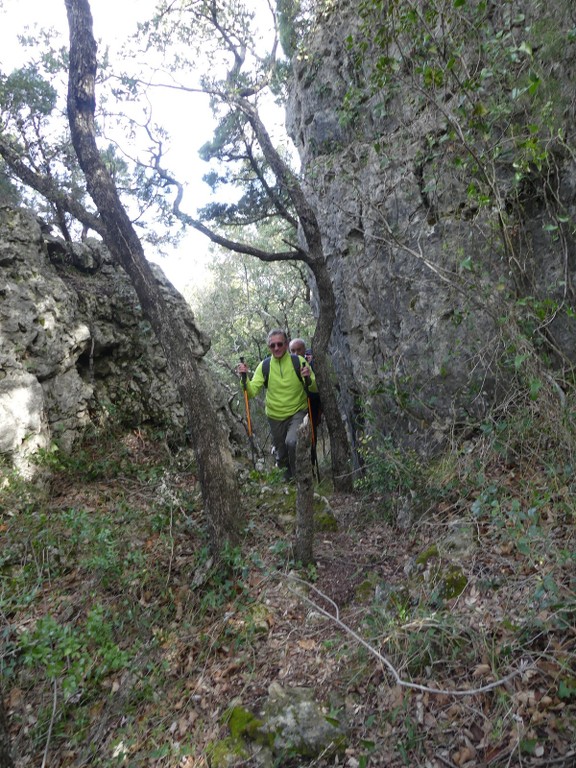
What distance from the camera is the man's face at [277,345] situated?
7090 mm

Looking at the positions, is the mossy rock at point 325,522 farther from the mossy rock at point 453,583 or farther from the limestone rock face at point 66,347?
the limestone rock face at point 66,347

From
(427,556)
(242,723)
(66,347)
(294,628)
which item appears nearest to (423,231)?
(427,556)

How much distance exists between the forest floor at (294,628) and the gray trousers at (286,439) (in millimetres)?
1109

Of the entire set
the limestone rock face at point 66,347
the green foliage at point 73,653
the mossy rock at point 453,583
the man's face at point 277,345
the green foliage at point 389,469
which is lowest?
the mossy rock at point 453,583

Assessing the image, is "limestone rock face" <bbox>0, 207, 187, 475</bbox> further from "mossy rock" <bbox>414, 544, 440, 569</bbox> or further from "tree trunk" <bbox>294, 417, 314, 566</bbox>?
"mossy rock" <bbox>414, 544, 440, 569</bbox>

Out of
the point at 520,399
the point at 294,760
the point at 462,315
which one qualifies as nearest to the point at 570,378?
the point at 520,399

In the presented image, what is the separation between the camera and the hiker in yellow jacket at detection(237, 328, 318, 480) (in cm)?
721

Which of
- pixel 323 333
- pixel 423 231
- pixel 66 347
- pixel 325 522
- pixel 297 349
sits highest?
pixel 66 347

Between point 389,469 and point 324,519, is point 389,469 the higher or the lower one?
the higher one

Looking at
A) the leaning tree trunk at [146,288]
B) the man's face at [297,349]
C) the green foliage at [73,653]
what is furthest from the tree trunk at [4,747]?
the man's face at [297,349]

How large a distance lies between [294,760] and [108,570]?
8.96 ft

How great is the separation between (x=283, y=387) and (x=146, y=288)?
2525 millimetres

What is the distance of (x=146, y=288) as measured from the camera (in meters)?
6.04

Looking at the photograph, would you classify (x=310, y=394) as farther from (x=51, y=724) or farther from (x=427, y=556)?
(x=51, y=724)
